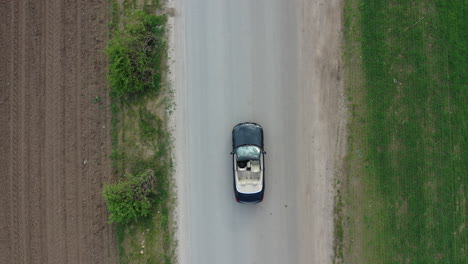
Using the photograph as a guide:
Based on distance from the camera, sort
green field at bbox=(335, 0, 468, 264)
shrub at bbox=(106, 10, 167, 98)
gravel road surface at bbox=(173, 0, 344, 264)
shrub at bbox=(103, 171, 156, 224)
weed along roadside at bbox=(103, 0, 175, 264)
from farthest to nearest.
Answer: gravel road surface at bbox=(173, 0, 344, 264) → green field at bbox=(335, 0, 468, 264) → weed along roadside at bbox=(103, 0, 175, 264) → shrub at bbox=(106, 10, 167, 98) → shrub at bbox=(103, 171, 156, 224)

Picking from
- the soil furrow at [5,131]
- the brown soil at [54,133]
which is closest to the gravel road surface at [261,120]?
the brown soil at [54,133]

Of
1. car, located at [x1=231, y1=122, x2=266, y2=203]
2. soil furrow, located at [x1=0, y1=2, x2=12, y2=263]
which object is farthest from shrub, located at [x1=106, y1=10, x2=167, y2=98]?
soil furrow, located at [x1=0, y1=2, x2=12, y2=263]

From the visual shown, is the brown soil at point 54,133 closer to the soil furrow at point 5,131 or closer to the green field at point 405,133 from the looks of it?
the soil furrow at point 5,131

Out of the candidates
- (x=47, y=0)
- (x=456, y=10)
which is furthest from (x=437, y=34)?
(x=47, y=0)

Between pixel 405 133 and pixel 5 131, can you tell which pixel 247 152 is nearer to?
pixel 405 133

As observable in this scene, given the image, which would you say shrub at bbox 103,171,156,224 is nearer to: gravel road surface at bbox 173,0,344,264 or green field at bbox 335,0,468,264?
gravel road surface at bbox 173,0,344,264

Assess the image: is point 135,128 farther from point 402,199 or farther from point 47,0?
point 402,199
